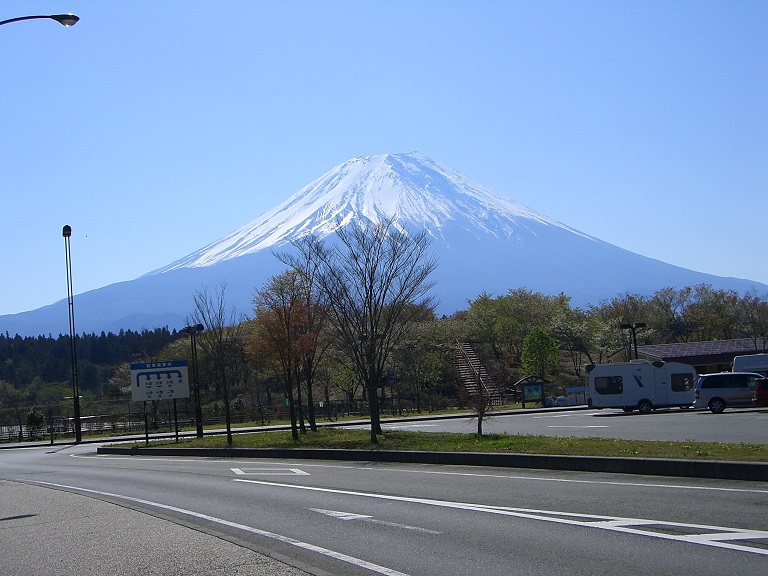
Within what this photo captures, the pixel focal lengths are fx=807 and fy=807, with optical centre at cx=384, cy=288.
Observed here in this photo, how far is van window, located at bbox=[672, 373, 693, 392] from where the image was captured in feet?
123

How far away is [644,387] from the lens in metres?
37.7

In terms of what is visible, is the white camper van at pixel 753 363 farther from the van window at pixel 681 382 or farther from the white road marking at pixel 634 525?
the white road marking at pixel 634 525

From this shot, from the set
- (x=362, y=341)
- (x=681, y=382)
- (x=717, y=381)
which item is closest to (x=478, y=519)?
(x=362, y=341)

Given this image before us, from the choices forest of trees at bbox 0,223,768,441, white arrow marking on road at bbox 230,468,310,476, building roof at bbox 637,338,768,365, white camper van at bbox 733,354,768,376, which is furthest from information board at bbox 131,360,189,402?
building roof at bbox 637,338,768,365

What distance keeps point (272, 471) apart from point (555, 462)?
7102mm

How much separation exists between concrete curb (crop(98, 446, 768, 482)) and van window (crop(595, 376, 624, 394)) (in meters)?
19.5

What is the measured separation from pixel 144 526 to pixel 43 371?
9913 cm

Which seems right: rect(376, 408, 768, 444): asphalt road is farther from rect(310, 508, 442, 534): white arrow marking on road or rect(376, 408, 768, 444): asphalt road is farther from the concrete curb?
rect(310, 508, 442, 534): white arrow marking on road

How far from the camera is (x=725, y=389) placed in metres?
33.3

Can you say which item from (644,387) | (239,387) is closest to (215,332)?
(644,387)

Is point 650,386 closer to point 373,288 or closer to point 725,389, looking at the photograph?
point 725,389

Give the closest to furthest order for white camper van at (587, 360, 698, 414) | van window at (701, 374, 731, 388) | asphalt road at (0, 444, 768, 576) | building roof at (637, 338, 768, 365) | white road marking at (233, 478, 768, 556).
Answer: asphalt road at (0, 444, 768, 576) → white road marking at (233, 478, 768, 556) → van window at (701, 374, 731, 388) → white camper van at (587, 360, 698, 414) → building roof at (637, 338, 768, 365)

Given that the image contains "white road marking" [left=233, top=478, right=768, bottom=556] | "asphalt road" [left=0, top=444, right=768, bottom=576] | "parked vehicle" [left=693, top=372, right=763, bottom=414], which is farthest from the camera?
"parked vehicle" [left=693, top=372, right=763, bottom=414]

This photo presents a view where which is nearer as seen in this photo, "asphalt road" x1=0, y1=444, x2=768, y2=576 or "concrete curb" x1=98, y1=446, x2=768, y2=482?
"asphalt road" x1=0, y1=444, x2=768, y2=576
